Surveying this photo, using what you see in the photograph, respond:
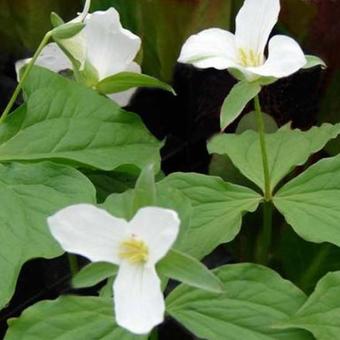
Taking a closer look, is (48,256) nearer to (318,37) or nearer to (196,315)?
(196,315)

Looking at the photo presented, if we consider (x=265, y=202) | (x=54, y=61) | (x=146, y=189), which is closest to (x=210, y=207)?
(x=265, y=202)

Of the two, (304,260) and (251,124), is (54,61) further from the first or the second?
(304,260)

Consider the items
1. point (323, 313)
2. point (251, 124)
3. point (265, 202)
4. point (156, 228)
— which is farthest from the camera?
point (251, 124)

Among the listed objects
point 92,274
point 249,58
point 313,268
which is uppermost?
point 249,58

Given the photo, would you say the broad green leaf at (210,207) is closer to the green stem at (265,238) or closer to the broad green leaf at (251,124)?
the green stem at (265,238)

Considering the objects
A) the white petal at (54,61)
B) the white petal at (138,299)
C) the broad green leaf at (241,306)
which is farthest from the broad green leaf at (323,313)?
the white petal at (54,61)

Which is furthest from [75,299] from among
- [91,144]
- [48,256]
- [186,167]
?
[186,167]

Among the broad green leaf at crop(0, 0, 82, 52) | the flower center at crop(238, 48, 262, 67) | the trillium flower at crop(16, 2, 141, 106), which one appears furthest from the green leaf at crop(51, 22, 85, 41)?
the broad green leaf at crop(0, 0, 82, 52)
